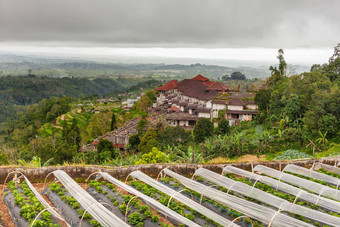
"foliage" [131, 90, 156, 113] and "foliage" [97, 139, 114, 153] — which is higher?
"foliage" [131, 90, 156, 113]

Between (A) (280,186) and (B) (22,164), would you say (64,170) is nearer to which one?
(B) (22,164)

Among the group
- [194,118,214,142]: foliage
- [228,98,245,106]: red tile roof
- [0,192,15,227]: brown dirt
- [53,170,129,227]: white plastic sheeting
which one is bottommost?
[194,118,214,142]: foliage

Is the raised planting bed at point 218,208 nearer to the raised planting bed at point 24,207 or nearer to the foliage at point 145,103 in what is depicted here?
the raised planting bed at point 24,207

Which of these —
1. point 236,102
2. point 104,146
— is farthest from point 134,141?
point 236,102

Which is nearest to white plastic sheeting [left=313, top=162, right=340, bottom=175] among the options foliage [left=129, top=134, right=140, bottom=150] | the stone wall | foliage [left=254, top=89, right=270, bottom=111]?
the stone wall

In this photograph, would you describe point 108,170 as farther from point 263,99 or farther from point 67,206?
point 263,99

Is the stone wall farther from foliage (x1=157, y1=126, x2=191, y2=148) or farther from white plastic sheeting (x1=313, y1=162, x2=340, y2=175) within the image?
foliage (x1=157, y1=126, x2=191, y2=148)

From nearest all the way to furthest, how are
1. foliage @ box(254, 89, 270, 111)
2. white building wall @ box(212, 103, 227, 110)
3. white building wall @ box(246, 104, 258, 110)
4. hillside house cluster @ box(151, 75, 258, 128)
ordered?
1. foliage @ box(254, 89, 270, 111)
2. hillside house cluster @ box(151, 75, 258, 128)
3. white building wall @ box(246, 104, 258, 110)
4. white building wall @ box(212, 103, 227, 110)
